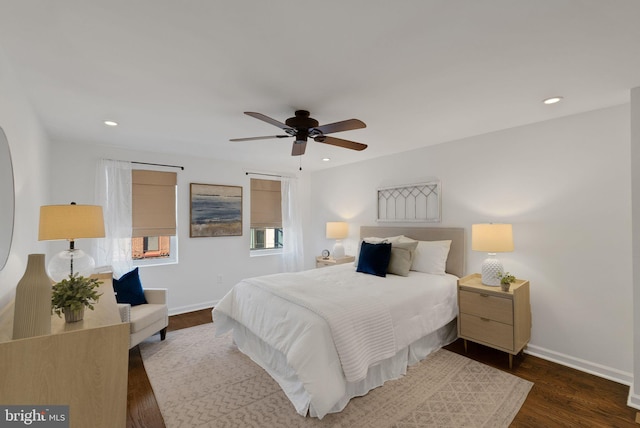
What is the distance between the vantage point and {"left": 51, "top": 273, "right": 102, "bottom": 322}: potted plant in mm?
1574

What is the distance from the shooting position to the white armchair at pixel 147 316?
9.21ft

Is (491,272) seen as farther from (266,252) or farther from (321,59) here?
(266,252)

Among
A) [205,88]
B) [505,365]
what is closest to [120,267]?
[205,88]

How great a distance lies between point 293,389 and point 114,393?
130 centimetres

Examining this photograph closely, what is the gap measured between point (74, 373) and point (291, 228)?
4.33m

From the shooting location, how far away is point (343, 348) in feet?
6.71

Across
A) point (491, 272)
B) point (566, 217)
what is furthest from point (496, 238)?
point (566, 217)

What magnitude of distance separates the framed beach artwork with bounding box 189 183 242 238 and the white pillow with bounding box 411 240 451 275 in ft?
9.87

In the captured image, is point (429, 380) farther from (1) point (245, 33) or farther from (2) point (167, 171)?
(2) point (167, 171)

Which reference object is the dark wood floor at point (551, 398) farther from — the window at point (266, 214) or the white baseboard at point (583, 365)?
the window at point (266, 214)

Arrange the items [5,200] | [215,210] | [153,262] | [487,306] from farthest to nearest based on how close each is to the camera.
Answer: [215,210], [153,262], [487,306], [5,200]

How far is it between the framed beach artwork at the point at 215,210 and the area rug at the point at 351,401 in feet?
6.73

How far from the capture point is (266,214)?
5.36 meters

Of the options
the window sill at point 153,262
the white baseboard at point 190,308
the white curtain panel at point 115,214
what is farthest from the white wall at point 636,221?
the white curtain panel at point 115,214
